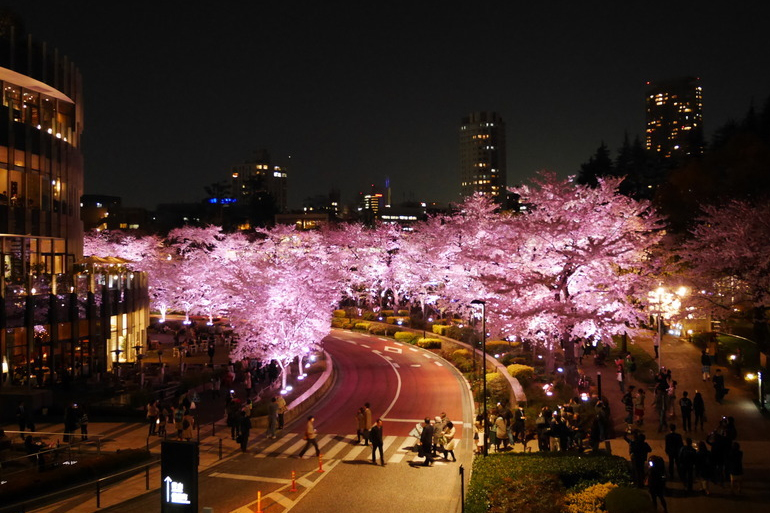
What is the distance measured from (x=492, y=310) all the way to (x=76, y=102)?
31.6 metres

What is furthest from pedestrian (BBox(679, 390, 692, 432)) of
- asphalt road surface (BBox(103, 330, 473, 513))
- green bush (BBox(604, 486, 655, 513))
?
green bush (BBox(604, 486, 655, 513))

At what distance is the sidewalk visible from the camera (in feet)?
48.2

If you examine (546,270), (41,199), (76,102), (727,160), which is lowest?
(546,270)

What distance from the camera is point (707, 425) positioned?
21.7 meters

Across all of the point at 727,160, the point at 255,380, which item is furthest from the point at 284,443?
the point at 727,160

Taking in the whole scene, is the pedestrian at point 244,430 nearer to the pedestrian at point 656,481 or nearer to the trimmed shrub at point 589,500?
the trimmed shrub at point 589,500

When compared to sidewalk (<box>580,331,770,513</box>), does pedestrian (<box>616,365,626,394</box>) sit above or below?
above

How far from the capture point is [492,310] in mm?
28953

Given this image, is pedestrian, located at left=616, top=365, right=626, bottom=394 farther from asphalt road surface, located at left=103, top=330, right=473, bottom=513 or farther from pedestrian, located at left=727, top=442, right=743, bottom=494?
pedestrian, located at left=727, top=442, right=743, bottom=494

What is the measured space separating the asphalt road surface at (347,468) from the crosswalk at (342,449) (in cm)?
3

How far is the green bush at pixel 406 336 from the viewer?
48934mm

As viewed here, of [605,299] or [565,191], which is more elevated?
[565,191]

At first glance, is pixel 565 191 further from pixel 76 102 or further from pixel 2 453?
pixel 76 102

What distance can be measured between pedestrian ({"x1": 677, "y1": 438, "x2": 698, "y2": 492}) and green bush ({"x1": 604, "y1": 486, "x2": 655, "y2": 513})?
3.07 m
